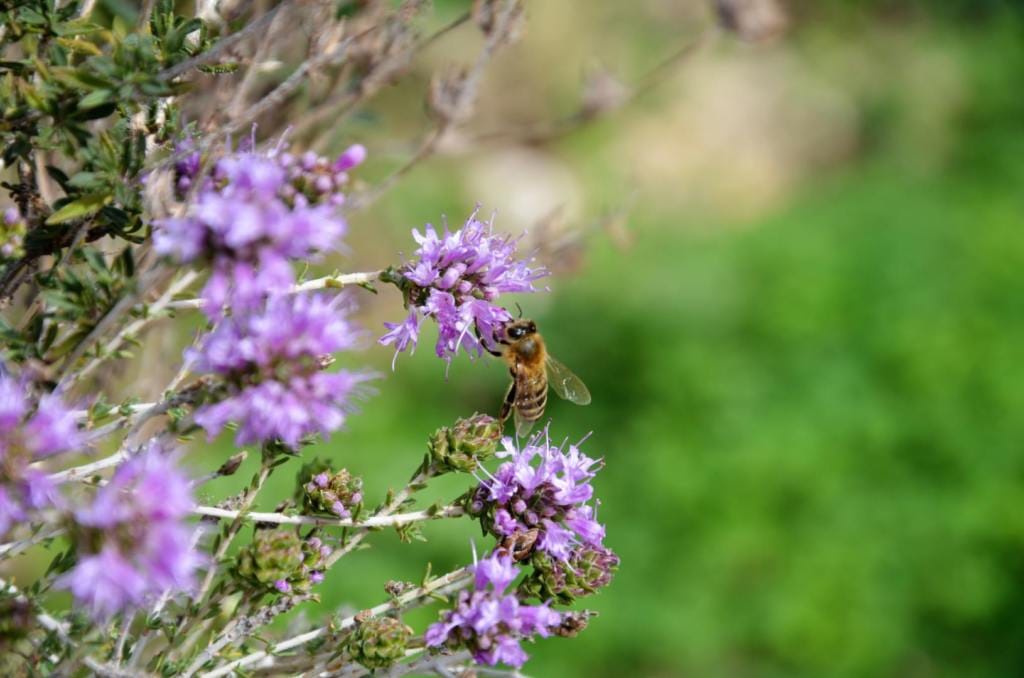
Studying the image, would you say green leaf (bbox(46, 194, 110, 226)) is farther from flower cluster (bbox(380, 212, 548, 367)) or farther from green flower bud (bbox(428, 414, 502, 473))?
green flower bud (bbox(428, 414, 502, 473))

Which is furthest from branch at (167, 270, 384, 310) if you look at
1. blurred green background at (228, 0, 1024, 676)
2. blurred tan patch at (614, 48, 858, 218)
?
blurred tan patch at (614, 48, 858, 218)

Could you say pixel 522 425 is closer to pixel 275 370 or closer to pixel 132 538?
pixel 275 370

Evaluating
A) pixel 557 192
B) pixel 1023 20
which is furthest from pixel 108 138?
pixel 1023 20

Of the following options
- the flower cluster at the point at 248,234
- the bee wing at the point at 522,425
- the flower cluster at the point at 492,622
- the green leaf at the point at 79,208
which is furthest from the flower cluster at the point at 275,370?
the bee wing at the point at 522,425

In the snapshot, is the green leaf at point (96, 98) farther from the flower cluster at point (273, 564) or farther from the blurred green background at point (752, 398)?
the blurred green background at point (752, 398)

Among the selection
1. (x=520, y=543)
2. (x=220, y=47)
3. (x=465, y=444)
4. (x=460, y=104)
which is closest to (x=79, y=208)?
(x=220, y=47)
